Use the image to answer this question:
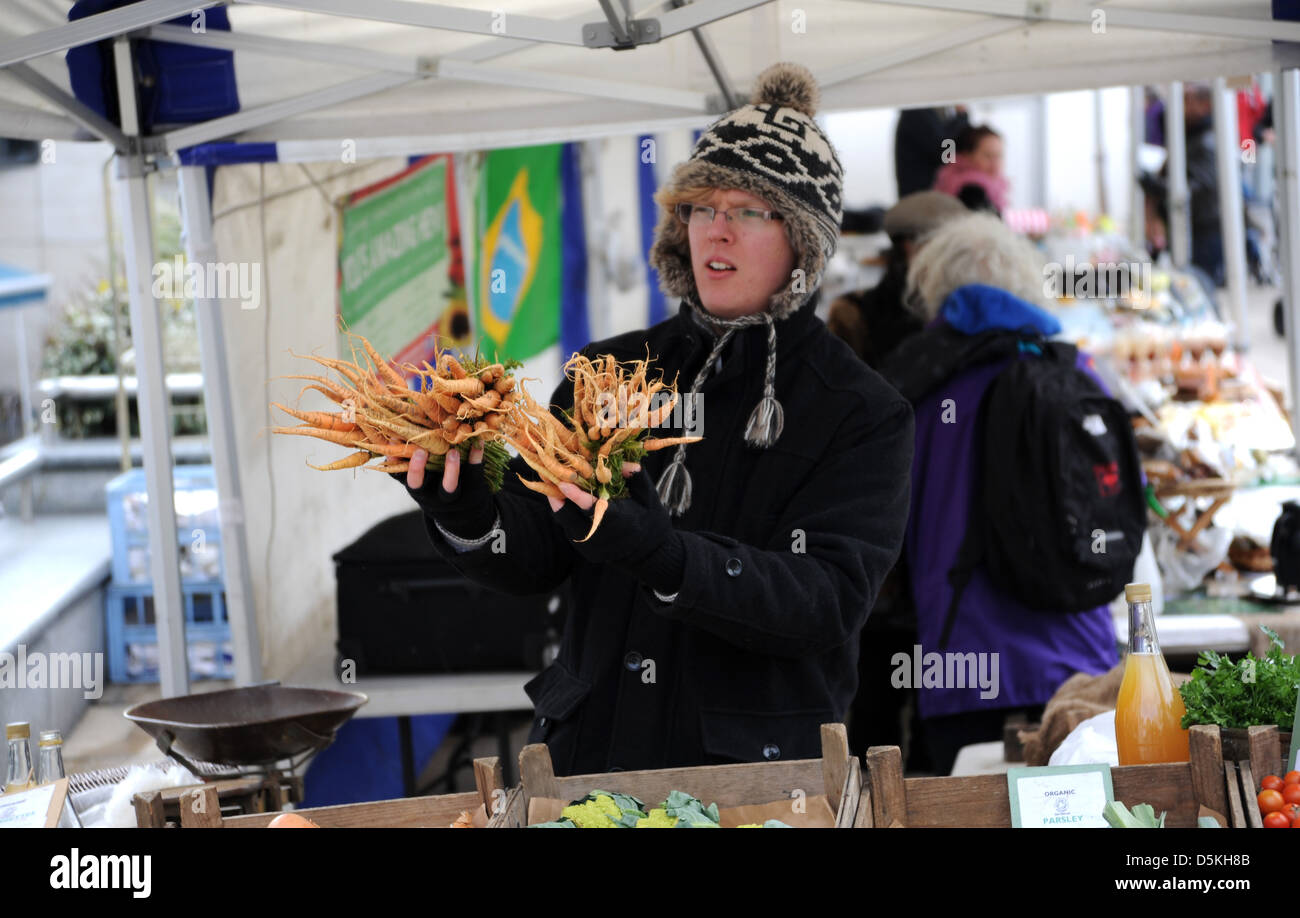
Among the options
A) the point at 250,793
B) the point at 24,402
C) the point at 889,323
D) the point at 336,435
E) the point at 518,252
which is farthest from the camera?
the point at 24,402

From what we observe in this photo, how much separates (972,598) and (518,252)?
2747mm

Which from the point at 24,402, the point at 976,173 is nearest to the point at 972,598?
the point at 976,173

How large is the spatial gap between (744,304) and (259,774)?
4.83 feet

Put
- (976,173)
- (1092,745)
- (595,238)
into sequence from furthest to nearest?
1. (595,238)
2. (976,173)
3. (1092,745)

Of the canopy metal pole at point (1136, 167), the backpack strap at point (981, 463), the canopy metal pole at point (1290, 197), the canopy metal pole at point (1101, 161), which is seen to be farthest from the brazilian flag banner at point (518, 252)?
the canopy metal pole at point (1101, 161)

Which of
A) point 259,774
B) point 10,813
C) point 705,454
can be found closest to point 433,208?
point 259,774

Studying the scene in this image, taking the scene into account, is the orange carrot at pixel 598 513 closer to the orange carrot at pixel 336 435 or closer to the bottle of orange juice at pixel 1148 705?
the orange carrot at pixel 336 435

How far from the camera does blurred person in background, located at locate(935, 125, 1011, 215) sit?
19.8 feet

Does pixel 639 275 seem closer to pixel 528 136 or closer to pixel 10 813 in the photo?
pixel 528 136

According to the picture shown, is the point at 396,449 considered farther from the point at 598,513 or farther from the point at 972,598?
the point at 972,598

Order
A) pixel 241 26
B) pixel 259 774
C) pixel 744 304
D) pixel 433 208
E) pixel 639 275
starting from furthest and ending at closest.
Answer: pixel 639 275, pixel 433 208, pixel 241 26, pixel 259 774, pixel 744 304

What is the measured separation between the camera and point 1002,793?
1937 millimetres

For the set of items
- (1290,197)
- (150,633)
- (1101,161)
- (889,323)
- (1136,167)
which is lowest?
(150,633)
